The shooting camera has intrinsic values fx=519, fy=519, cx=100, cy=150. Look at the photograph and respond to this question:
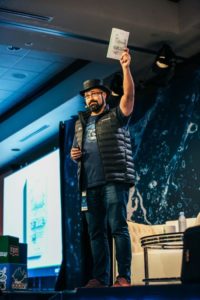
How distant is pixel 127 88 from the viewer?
313 centimetres

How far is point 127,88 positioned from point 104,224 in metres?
0.85

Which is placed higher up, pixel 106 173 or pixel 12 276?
pixel 106 173

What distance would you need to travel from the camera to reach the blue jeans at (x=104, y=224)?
121 inches

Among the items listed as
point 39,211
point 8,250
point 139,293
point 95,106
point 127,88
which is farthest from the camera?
point 39,211

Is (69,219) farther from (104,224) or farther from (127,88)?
(127,88)

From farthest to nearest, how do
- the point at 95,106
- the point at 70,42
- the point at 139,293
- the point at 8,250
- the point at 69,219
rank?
the point at 69,219, the point at 70,42, the point at 8,250, the point at 95,106, the point at 139,293

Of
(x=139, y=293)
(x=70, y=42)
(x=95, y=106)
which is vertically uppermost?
(x=70, y=42)

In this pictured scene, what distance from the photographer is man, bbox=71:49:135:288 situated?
308 cm

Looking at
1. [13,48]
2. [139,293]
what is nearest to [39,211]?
[13,48]

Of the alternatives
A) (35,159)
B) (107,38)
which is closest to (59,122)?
(35,159)

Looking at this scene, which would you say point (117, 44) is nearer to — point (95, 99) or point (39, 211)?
point (95, 99)

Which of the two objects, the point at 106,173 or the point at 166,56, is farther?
the point at 166,56

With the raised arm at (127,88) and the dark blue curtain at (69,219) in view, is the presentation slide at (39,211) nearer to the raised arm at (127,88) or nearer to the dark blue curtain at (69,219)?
the dark blue curtain at (69,219)

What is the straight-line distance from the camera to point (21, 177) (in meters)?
8.51
